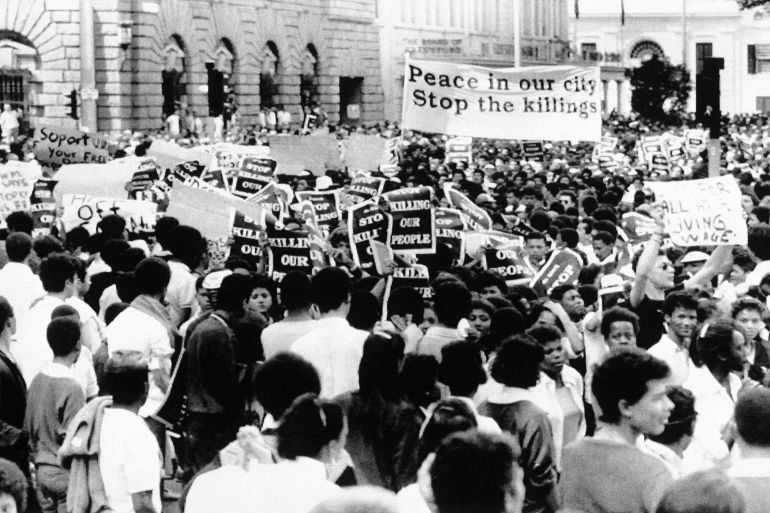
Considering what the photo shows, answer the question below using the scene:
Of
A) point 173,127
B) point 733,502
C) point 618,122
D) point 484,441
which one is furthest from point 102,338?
point 618,122

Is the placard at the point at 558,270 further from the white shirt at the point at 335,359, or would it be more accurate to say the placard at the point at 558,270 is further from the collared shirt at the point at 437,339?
the white shirt at the point at 335,359

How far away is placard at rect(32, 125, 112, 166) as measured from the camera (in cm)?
2025

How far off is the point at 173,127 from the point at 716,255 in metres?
31.6

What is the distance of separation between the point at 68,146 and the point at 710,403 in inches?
509

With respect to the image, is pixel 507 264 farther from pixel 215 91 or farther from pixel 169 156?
pixel 215 91

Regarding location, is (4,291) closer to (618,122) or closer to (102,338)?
(102,338)

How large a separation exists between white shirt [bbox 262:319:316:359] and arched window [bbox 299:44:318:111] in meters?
44.9

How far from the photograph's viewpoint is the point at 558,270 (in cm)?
1248

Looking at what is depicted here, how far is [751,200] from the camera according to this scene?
65.7ft

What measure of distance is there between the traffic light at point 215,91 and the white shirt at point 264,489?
41496 millimetres

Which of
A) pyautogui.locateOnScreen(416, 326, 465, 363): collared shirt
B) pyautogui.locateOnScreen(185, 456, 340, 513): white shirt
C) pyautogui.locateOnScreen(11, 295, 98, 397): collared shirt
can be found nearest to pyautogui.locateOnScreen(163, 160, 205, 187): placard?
pyautogui.locateOnScreen(11, 295, 98, 397): collared shirt

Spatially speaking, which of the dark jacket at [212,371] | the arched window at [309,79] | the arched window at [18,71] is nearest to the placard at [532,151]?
the arched window at [18,71]

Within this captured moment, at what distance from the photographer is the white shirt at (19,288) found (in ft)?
37.1

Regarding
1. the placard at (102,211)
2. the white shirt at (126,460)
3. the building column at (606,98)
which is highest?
the building column at (606,98)
